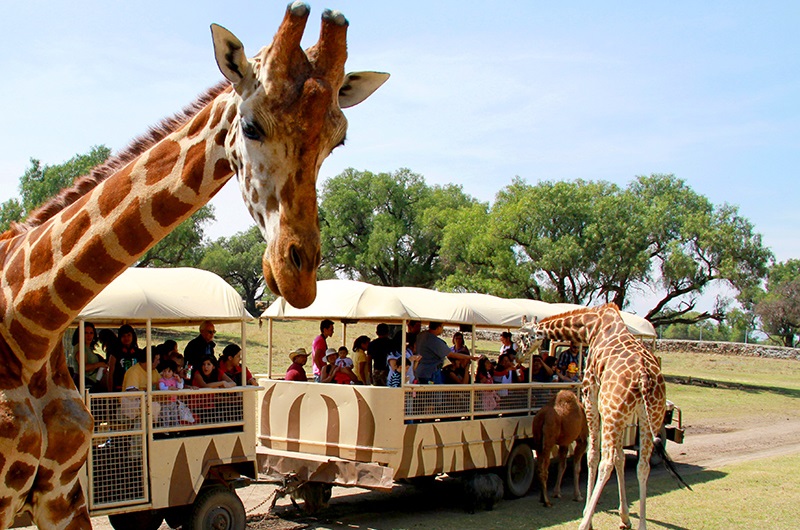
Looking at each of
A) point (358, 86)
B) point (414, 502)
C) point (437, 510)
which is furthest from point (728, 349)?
point (358, 86)

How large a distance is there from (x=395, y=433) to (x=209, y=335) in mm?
2472

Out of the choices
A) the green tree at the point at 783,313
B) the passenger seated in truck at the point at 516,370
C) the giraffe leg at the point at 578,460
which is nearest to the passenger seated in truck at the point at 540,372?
the passenger seated in truck at the point at 516,370

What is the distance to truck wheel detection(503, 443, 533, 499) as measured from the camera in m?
11.2

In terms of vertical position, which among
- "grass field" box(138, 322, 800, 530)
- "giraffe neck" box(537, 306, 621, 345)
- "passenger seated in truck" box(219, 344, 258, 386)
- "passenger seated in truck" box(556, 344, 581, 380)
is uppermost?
"giraffe neck" box(537, 306, 621, 345)

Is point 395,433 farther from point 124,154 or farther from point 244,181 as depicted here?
point 244,181

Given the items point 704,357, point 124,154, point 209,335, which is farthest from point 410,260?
point 124,154

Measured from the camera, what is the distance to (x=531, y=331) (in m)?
11.4

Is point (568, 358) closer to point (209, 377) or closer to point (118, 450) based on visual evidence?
point (209, 377)

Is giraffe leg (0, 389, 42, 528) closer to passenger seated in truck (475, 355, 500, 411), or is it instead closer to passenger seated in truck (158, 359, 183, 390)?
passenger seated in truck (158, 359, 183, 390)

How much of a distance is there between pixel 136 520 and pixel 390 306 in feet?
11.9

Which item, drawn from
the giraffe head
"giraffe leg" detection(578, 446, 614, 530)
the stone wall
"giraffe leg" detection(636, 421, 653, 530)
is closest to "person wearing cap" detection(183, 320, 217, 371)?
"giraffe leg" detection(578, 446, 614, 530)

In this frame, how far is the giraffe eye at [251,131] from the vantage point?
279cm

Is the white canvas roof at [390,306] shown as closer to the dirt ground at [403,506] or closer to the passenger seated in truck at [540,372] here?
the passenger seated in truck at [540,372]

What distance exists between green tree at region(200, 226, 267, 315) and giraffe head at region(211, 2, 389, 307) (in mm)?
44142
